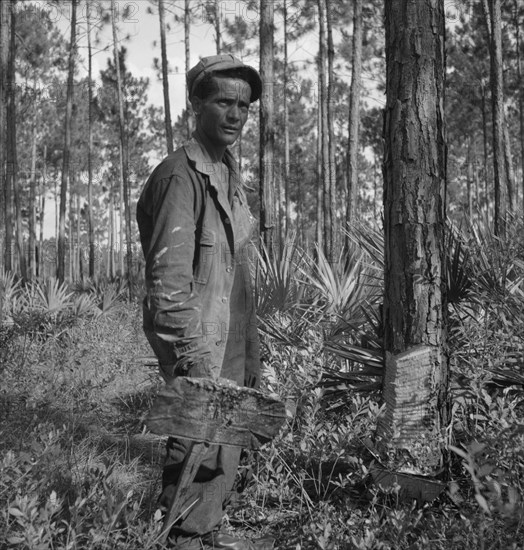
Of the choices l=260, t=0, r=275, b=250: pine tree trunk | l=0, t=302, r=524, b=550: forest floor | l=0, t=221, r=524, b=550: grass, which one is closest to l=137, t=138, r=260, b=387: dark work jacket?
l=0, t=302, r=524, b=550: forest floor

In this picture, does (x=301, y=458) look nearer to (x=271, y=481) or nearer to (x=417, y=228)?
(x=271, y=481)

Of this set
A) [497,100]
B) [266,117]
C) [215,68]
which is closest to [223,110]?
[215,68]

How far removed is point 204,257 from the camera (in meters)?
2.65

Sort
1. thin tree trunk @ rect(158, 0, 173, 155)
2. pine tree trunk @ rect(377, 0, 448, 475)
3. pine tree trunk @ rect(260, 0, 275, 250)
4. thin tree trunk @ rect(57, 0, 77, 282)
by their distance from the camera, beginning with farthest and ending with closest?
1. thin tree trunk @ rect(57, 0, 77, 282)
2. thin tree trunk @ rect(158, 0, 173, 155)
3. pine tree trunk @ rect(260, 0, 275, 250)
4. pine tree trunk @ rect(377, 0, 448, 475)

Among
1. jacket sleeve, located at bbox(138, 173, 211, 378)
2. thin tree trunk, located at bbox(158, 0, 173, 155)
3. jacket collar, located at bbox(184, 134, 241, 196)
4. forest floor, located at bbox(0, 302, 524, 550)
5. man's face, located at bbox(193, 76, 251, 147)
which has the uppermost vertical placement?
thin tree trunk, located at bbox(158, 0, 173, 155)

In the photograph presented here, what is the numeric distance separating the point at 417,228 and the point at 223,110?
138 centimetres

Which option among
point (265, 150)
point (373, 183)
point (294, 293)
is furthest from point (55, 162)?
point (294, 293)

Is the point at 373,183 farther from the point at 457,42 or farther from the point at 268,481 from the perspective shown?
the point at 268,481

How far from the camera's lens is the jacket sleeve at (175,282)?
2420mm

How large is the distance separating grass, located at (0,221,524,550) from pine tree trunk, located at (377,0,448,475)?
21 cm

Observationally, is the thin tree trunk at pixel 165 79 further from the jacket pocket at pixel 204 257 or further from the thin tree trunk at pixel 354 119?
the jacket pocket at pixel 204 257

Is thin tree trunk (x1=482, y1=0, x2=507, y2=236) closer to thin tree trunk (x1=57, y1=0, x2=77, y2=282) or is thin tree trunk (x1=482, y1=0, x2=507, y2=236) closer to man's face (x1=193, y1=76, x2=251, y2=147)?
man's face (x1=193, y1=76, x2=251, y2=147)

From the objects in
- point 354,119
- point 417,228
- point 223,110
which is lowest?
point 417,228

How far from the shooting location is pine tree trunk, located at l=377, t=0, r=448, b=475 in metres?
3.50
